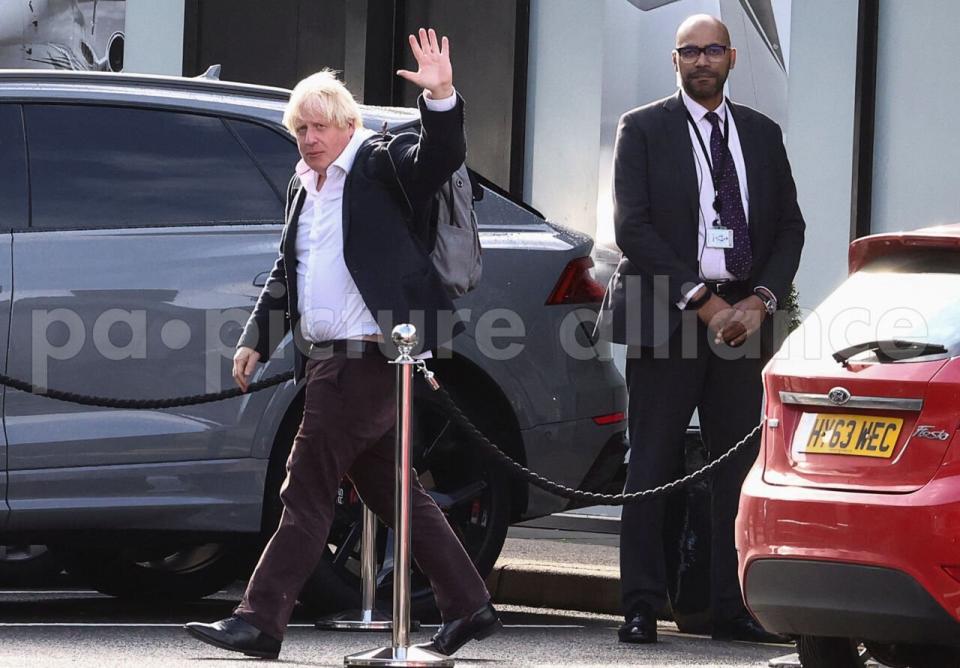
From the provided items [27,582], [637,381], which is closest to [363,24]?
[27,582]

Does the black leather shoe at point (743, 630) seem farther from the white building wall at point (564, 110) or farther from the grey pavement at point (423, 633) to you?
the white building wall at point (564, 110)

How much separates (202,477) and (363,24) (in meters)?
6.09

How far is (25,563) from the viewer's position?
8.89 meters

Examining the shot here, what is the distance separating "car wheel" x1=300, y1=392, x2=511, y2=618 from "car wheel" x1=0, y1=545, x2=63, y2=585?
Result: 1.75 m

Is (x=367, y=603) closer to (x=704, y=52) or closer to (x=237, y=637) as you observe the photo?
(x=237, y=637)

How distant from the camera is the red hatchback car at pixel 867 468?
204 inches

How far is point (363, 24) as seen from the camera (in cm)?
1278

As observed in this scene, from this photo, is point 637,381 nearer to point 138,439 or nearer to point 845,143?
point 138,439

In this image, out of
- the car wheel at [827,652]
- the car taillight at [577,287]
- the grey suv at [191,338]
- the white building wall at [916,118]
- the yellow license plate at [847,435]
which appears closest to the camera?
the yellow license plate at [847,435]

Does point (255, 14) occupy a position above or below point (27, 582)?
above

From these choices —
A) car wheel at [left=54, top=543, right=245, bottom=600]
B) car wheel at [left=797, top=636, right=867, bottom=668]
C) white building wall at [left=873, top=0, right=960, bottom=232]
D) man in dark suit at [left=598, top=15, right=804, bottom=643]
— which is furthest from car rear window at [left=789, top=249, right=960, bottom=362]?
white building wall at [left=873, top=0, right=960, bottom=232]

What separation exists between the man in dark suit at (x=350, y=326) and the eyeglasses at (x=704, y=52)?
1516mm

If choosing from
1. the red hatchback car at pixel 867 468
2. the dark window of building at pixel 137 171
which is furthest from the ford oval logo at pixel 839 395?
the dark window of building at pixel 137 171

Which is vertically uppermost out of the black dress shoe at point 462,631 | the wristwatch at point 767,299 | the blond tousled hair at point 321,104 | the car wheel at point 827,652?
the blond tousled hair at point 321,104
